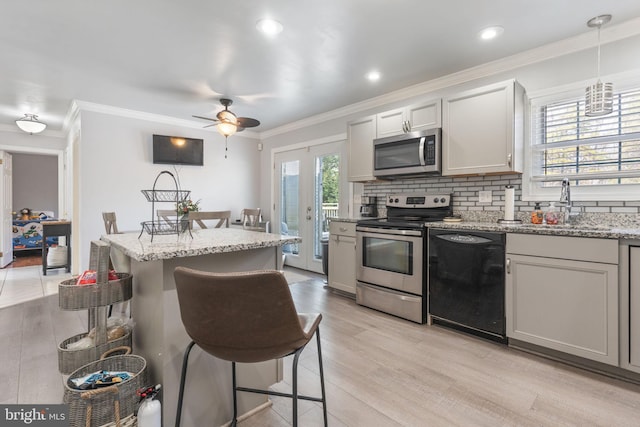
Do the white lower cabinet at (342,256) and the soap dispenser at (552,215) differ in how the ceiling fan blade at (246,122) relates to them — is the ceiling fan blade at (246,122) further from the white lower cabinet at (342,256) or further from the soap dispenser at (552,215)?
the soap dispenser at (552,215)

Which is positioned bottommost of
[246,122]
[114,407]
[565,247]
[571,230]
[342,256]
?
[114,407]

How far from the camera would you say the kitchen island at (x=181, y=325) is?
54.1 inches

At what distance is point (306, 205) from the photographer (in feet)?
16.9

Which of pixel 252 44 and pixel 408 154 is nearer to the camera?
pixel 252 44

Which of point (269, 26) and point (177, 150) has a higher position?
point (269, 26)

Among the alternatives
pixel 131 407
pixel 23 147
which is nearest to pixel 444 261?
pixel 131 407

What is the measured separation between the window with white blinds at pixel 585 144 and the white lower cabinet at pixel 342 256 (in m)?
1.88

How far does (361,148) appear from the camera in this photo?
373 cm

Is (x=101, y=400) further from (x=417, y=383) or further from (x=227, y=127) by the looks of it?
(x=227, y=127)

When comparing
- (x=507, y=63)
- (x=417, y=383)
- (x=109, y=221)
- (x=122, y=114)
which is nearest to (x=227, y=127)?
(x=109, y=221)

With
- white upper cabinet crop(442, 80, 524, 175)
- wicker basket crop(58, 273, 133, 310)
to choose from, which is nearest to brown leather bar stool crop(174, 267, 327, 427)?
wicker basket crop(58, 273, 133, 310)

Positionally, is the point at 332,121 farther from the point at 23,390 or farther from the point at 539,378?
the point at 23,390

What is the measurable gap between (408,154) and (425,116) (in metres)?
0.41

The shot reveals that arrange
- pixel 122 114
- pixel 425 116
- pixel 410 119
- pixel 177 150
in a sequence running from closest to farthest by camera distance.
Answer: pixel 425 116 → pixel 410 119 → pixel 122 114 → pixel 177 150
